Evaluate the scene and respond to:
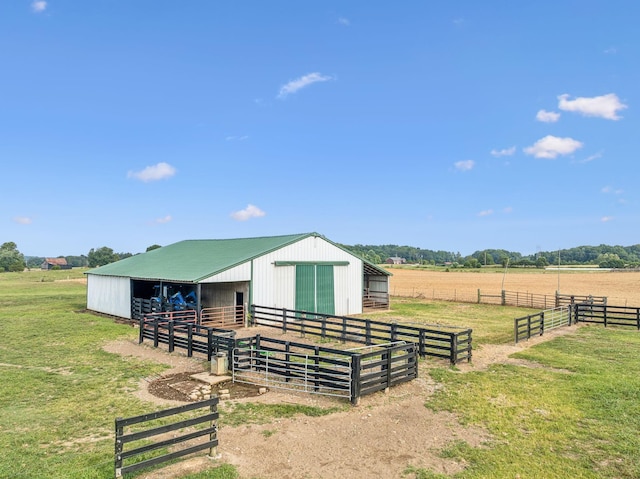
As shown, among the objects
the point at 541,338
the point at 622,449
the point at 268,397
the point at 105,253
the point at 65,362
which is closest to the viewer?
the point at 622,449

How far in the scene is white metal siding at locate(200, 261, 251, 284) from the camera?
20.9 m

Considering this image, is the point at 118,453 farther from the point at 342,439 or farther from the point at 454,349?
the point at 454,349

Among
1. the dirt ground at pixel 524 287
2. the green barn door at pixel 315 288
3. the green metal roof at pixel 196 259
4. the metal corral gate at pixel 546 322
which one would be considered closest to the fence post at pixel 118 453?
the green metal roof at pixel 196 259

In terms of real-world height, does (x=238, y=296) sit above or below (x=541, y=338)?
above

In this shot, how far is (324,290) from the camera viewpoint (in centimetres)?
2612

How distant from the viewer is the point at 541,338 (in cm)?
1877

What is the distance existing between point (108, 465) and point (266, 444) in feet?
8.49

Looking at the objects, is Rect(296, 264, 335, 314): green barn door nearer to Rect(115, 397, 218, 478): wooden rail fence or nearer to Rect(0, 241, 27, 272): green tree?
Rect(115, 397, 218, 478): wooden rail fence

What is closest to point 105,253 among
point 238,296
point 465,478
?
point 238,296

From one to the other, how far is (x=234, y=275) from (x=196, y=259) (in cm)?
561

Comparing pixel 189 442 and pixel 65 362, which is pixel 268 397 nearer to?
pixel 189 442

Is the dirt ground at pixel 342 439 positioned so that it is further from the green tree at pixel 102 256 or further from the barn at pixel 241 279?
the green tree at pixel 102 256

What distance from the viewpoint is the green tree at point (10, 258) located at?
96475mm

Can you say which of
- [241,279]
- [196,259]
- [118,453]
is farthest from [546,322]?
[118,453]
